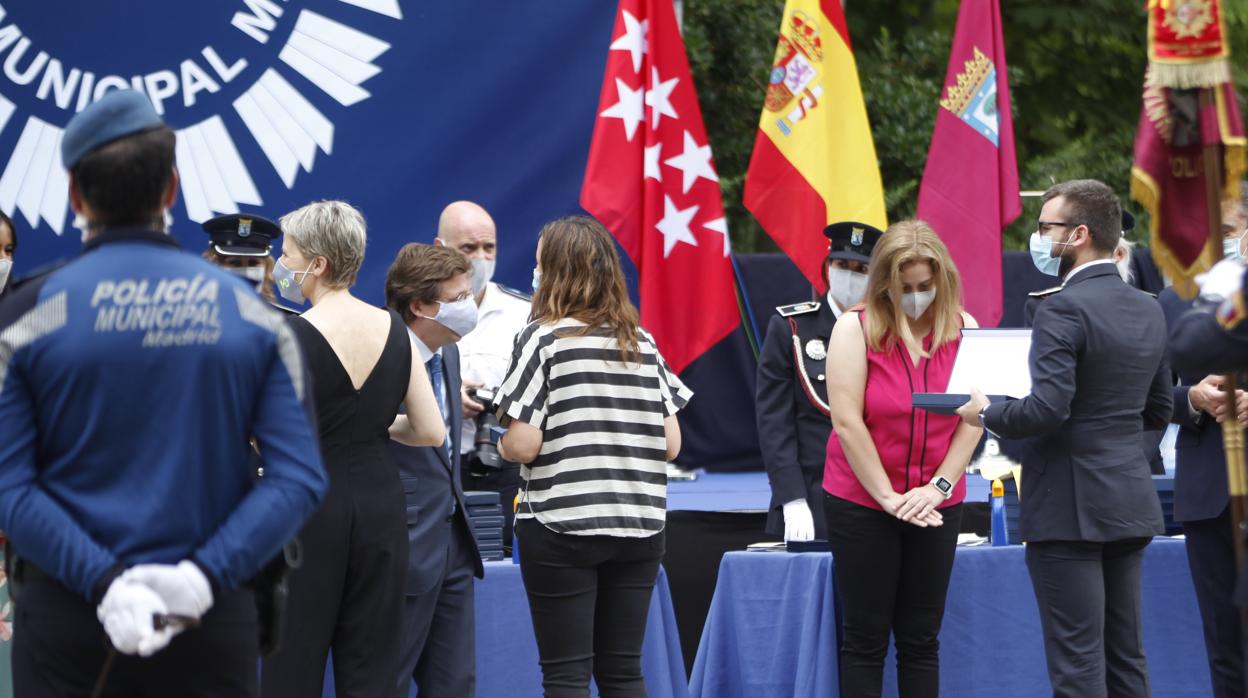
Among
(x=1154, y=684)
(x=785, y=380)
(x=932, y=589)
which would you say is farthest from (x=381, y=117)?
(x=1154, y=684)

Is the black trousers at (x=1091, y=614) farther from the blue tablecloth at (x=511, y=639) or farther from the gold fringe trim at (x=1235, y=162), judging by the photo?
the gold fringe trim at (x=1235, y=162)

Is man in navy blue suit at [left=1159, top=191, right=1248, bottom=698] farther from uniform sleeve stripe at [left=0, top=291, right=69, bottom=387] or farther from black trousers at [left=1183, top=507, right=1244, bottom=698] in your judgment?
uniform sleeve stripe at [left=0, top=291, right=69, bottom=387]

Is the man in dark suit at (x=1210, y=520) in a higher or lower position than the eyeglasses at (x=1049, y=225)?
lower

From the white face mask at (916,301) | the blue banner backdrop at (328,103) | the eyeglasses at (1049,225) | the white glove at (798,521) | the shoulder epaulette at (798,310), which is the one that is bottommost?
the white glove at (798,521)

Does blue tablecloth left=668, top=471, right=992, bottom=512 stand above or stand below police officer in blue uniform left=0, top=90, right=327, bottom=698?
below

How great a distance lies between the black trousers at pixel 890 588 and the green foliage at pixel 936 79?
14.7 feet

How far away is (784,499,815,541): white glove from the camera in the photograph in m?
4.70

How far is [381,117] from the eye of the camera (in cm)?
622

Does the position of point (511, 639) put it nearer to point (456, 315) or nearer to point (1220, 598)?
point (456, 315)

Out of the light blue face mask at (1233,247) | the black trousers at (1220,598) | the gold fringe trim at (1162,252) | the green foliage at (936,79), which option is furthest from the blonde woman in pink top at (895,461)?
the green foliage at (936,79)

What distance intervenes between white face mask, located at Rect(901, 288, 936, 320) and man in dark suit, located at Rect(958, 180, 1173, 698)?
1.10ft

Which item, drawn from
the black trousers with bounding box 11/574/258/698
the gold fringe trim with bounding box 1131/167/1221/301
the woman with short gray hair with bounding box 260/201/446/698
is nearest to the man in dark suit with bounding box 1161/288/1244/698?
the gold fringe trim with bounding box 1131/167/1221/301

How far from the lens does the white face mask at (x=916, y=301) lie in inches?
165

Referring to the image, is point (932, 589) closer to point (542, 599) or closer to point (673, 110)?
point (542, 599)
